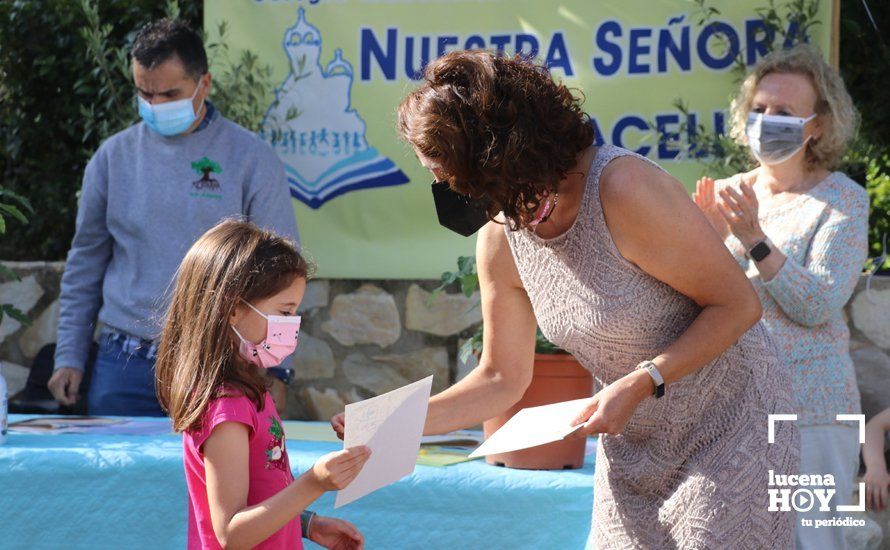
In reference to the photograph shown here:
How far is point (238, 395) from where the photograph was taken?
6.75ft

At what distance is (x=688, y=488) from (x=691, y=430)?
0.34 feet

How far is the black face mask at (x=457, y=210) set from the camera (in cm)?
207

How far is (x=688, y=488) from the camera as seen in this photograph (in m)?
1.97

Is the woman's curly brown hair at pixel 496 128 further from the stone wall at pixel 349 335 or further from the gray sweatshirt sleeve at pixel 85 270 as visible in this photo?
the stone wall at pixel 349 335

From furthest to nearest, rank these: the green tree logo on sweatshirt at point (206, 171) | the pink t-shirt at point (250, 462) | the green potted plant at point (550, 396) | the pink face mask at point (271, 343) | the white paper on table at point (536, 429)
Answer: the green tree logo on sweatshirt at point (206, 171), the green potted plant at point (550, 396), the pink face mask at point (271, 343), the pink t-shirt at point (250, 462), the white paper on table at point (536, 429)

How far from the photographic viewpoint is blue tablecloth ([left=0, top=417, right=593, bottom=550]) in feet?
9.46

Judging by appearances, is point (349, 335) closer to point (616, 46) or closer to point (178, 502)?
point (616, 46)

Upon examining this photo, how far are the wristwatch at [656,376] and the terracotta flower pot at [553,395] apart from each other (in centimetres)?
108

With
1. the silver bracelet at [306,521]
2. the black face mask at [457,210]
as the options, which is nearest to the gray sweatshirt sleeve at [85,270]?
the silver bracelet at [306,521]

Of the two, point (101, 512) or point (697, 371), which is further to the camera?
point (101, 512)

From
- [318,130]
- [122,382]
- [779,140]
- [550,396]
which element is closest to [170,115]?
[318,130]

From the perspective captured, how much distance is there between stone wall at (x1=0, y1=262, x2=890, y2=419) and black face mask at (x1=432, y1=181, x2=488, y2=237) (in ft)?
7.79

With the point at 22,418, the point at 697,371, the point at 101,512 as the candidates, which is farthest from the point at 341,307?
the point at 697,371

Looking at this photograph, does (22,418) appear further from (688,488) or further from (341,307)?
(688,488)
